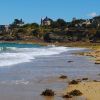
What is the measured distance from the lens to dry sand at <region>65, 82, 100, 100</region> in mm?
14191

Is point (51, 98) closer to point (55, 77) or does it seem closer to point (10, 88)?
point (10, 88)

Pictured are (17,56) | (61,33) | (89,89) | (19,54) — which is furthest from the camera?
(61,33)

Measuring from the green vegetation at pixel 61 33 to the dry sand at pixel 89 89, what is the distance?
4415 inches

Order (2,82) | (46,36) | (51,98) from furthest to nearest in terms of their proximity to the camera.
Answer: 1. (46,36)
2. (2,82)
3. (51,98)

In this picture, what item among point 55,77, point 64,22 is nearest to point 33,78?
point 55,77

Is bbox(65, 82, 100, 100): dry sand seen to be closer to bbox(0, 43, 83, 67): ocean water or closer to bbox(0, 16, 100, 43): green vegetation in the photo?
bbox(0, 43, 83, 67): ocean water

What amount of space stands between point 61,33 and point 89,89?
137656 millimetres

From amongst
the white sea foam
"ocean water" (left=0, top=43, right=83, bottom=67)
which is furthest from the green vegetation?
the white sea foam

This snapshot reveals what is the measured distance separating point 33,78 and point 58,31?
449ft

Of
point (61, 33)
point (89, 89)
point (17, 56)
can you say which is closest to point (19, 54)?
point (17, 56)

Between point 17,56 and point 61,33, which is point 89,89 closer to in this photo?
point 17,56

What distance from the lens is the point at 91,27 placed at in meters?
159

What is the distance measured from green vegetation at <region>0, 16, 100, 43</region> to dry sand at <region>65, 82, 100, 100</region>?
112 m

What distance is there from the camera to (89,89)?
1586cm
